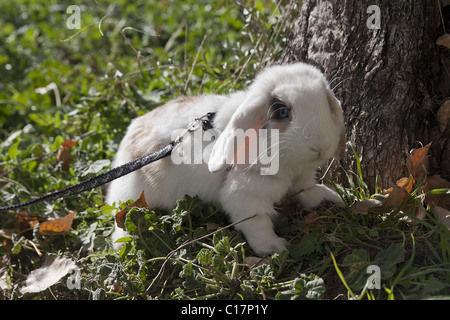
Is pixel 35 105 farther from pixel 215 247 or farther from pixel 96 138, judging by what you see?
pixel 215 247

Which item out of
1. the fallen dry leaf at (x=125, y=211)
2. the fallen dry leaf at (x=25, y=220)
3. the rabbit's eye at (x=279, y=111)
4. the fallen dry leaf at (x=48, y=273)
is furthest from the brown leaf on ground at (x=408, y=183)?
the fallen dry leaf at (x=25, y=220)

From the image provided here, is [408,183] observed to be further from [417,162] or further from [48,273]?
[48,273]

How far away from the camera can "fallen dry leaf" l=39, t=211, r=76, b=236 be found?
2994 mm

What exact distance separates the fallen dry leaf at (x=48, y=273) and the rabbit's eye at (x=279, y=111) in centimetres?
128

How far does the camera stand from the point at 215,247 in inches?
93.0

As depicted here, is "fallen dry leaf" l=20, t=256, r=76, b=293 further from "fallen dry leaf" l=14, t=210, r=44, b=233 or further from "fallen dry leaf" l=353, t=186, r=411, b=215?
"fallen dry leaf" l=353, t=186, r=411, b=215

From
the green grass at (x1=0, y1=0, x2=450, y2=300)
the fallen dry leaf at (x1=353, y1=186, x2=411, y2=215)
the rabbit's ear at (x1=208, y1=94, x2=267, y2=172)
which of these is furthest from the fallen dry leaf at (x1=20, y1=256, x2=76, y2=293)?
the fallen dry leaf at (x1=353, y1=186, x2=411, y2=215)

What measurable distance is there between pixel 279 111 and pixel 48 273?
1482 millimetres

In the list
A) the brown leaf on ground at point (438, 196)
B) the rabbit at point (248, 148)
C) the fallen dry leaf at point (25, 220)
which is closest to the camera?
the rabbit at point (248, 148)

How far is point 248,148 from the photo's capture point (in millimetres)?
2311

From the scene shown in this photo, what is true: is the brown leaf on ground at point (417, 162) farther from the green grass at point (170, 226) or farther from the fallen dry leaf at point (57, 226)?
the fallen dry leaf at point (57, 226)

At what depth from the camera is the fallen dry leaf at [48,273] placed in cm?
262

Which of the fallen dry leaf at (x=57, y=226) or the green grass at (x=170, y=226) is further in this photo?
the fallen dry leaf at (x=57, y=226)

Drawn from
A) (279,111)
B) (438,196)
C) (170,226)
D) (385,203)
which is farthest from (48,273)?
(438,196)
